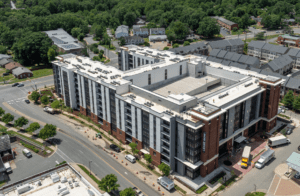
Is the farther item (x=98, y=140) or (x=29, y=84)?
(x=29, y=84)

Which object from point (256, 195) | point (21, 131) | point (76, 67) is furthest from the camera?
point (76, 67)

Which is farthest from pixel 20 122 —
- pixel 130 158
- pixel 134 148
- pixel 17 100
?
pixel 134 148

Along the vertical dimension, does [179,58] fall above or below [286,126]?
above

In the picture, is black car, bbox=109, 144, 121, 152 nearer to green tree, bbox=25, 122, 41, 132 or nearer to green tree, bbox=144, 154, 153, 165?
green tree, bbox=144, 154, 153, 165

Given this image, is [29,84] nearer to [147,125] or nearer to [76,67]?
[76,67]

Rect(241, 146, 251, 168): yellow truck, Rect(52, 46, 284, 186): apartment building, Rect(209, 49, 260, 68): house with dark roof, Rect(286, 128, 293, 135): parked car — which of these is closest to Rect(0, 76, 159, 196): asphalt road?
Rect(52, 46, 284, 186): apartment building

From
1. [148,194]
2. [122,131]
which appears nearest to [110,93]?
[122,131]
